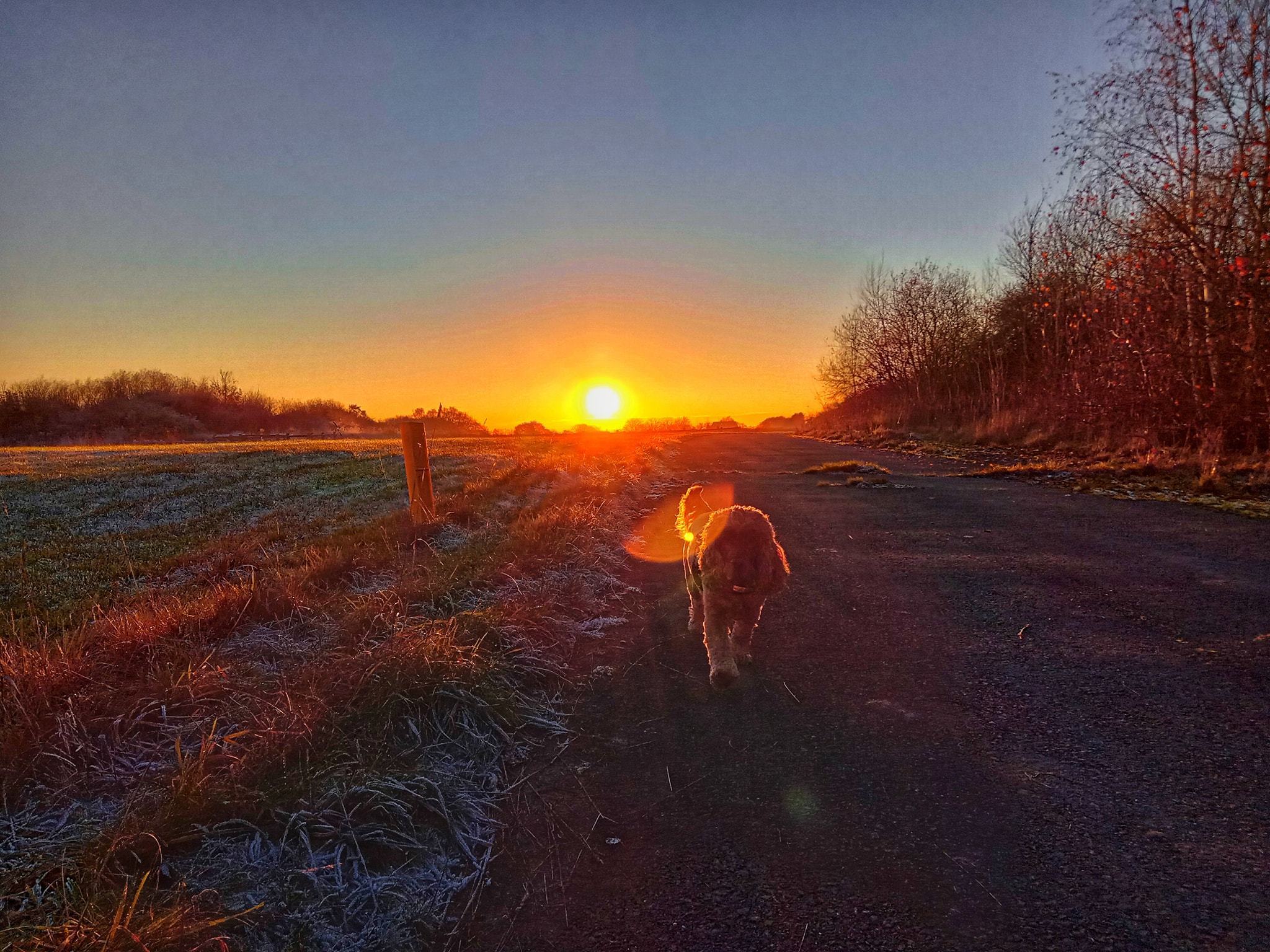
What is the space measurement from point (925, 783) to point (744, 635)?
5.82 feet

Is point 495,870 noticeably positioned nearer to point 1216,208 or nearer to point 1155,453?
point 1155,453

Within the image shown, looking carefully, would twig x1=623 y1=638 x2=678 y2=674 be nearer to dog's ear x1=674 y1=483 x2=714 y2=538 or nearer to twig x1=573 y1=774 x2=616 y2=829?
dog's ear x1=674 y1=483 x2=714 y2=538

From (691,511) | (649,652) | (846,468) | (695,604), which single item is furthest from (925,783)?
(846,468)

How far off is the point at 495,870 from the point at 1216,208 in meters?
16.6

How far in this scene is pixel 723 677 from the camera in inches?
163

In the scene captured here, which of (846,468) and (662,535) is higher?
(846,468)

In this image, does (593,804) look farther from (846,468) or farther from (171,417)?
(171,417)

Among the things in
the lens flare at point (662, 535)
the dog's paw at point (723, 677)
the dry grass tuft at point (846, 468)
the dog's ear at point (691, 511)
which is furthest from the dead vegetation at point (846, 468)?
the dog's paw at point (723, 677)

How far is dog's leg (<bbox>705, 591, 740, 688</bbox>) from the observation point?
13.6ft

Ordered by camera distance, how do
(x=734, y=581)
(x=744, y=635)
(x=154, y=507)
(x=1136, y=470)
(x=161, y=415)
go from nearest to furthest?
1. (x=734, y=581)
2. (x=744, y=635)
3. (x=154, y=507)
4. (x=1136, y=470)
5. (x=161, y=415)

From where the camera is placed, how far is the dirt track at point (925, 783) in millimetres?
2152

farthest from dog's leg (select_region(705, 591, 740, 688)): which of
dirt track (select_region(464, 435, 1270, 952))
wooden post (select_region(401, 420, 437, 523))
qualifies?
wooden post (select_region(401, 420, 437, 523))

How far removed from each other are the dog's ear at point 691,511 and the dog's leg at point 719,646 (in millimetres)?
1372

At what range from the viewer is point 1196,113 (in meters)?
12.7
